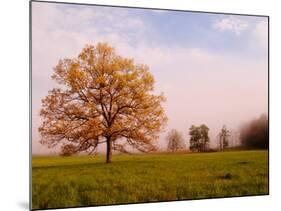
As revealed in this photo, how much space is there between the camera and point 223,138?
617 centimetres

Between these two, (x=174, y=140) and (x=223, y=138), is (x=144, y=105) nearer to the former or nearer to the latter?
(x=174, y=140)

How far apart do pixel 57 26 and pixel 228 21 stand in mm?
2018

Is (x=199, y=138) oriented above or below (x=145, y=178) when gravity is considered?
above

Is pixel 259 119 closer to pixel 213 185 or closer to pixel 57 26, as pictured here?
pixel 213 185

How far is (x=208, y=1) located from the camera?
6148 millimetres

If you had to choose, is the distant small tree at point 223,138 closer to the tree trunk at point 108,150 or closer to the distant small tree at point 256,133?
the distant small tree at point 256,133

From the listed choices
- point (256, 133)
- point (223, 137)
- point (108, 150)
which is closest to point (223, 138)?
point (223, 137)

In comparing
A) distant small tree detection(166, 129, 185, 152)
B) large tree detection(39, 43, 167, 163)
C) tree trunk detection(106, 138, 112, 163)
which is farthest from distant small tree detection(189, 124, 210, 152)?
tree trunk detection(106, 138, 112, 163)

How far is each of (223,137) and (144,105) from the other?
1.03 meters

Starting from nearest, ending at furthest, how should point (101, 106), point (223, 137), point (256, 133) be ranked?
1. point (101, 106)
2. point (223, 137)
3. point (256, 133)

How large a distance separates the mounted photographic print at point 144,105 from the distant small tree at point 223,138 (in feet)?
0.04

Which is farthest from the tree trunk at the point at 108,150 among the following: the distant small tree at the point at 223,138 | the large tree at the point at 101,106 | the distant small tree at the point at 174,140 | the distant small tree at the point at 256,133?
the distant small tree at the point at 256,133
